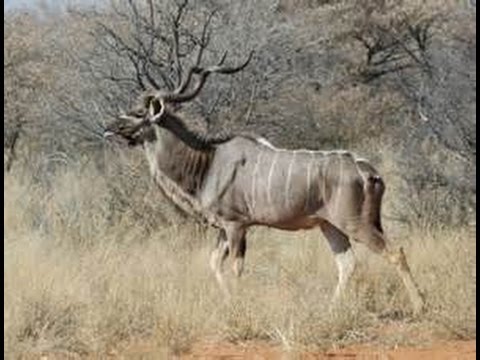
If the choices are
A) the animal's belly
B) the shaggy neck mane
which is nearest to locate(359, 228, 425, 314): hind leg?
the animal's belly

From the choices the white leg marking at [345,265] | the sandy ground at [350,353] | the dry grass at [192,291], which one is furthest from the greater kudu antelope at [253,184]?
the sandy ground at [350,353]

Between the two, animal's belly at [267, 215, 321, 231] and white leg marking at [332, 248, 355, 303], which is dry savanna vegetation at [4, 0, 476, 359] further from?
animal's belly at [267, 215, 321, 231]

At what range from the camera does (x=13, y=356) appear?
6922 millimetres

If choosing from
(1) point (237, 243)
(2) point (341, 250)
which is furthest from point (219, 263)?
(2) point (341, 250)

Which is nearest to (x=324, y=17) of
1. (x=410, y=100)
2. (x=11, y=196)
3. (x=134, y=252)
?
(x=410, y=100)

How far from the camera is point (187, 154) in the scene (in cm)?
990

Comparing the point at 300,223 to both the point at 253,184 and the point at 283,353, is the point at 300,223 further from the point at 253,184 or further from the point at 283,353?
the point at 283,353

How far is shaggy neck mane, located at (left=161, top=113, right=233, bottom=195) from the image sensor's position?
9766 millimetres

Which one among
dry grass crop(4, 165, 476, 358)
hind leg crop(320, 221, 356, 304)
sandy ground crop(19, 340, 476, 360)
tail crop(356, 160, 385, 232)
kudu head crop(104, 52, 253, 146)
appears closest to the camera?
sandy ground crop(19, 340, 476, 360)

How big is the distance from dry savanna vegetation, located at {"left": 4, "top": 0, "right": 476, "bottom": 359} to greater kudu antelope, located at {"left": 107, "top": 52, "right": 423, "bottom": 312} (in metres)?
0.33

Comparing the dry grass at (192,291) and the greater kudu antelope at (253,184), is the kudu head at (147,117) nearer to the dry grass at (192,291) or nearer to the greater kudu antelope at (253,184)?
the greater kudu antelope at (253,184)

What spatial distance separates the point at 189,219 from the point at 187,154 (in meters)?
2.19

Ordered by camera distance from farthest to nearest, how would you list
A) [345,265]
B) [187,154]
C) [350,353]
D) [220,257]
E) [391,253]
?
1. [187,154]
2. [220,257]
3. [345,265]
4. [391,253]
5. [350,353]

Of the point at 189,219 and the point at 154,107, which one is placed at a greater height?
the point at 154,107
